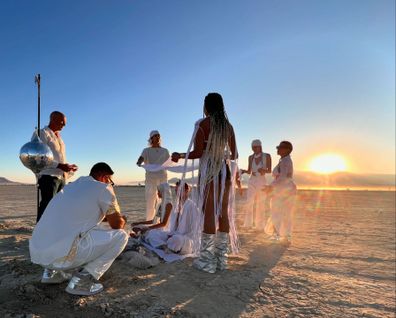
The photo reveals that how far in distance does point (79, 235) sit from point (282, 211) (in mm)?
4671

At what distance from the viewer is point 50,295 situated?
322 cm

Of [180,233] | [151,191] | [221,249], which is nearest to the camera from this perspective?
[221,249]

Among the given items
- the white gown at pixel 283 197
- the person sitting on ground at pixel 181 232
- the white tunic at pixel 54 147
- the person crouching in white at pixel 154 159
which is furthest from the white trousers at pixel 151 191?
the white gown at pixel 283 197

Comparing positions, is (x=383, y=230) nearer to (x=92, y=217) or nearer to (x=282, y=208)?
(x=282, y=208)

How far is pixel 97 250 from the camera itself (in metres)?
3.24

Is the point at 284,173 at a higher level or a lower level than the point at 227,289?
higher

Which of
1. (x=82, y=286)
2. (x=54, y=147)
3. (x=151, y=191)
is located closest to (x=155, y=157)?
(x=151, y=191)

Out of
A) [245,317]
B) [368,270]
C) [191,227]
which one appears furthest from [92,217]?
[368,270]

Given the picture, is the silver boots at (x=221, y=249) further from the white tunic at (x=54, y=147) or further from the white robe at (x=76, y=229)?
the white tunic at (x=54, y=147)

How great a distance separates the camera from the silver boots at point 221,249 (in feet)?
14.0

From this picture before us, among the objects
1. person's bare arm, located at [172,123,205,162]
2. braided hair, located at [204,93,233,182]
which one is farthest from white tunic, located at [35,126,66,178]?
braided hair, located at [204,93,233,182]

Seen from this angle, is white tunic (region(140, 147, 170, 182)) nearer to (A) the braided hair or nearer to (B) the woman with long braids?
(B) the woman with long braids

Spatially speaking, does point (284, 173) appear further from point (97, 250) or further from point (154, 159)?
point (97, 250)

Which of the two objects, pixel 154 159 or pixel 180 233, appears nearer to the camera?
pixel 180 233
